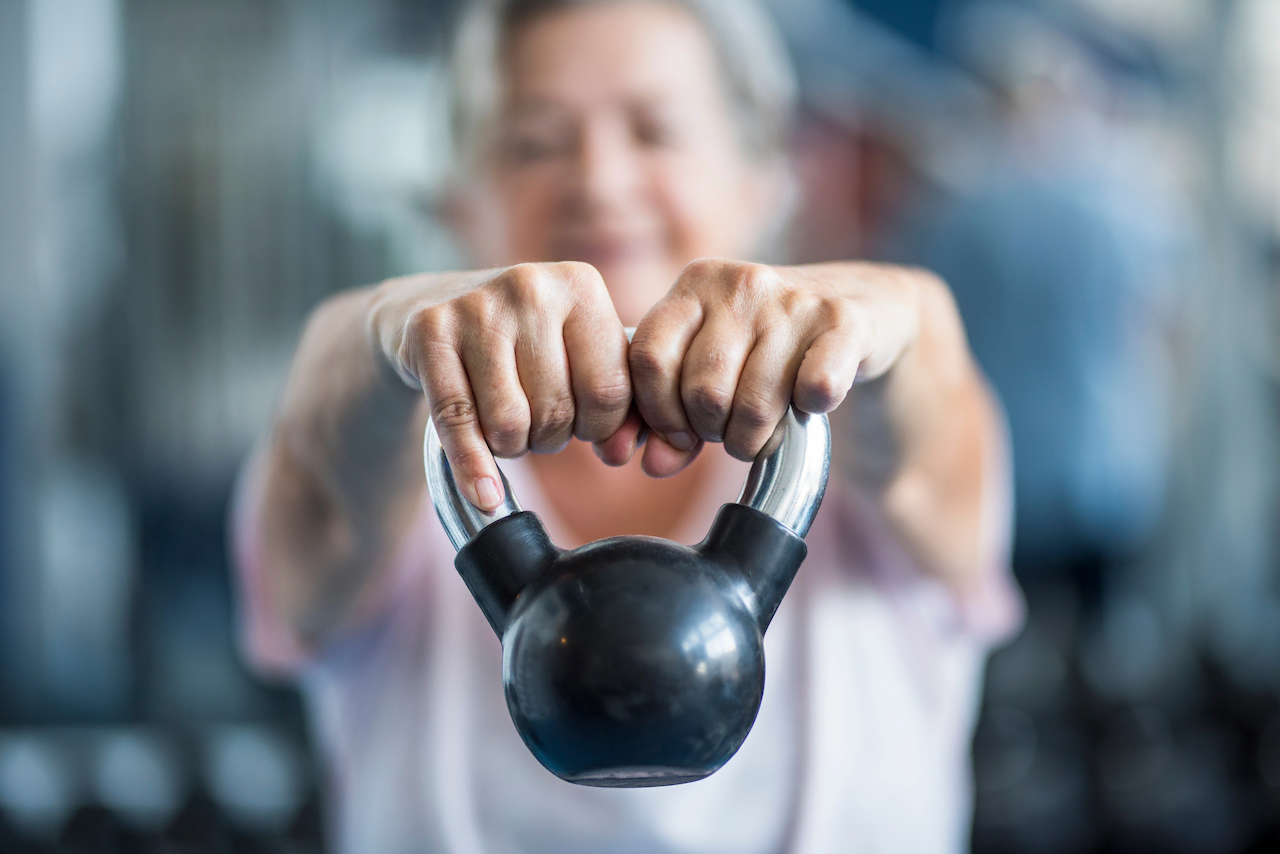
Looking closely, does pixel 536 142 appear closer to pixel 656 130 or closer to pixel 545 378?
pixel 656 130

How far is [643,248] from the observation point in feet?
2.08

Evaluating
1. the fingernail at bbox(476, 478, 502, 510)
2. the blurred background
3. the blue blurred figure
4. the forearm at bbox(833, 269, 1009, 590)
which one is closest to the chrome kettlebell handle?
the fingernail at bbox(476, 478, 502, 510)

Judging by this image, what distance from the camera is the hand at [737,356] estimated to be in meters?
0.26

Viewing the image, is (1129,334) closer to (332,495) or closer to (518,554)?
(332,495)

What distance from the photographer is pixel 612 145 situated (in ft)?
2.02

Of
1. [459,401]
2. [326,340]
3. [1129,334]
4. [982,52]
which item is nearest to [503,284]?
[459,401]

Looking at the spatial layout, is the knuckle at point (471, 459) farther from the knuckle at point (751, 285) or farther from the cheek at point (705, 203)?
the cheek at point (705, 203)

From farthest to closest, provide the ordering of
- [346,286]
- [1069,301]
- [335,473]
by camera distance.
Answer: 1. [346,286]
2. [1069,301]
3. [335,473]

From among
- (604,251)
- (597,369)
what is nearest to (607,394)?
(597,369)

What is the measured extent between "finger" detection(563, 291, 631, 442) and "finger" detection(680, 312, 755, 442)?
2 cm

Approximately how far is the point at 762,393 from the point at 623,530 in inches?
15.0

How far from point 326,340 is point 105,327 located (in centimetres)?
146

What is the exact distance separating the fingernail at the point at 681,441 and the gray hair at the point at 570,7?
0.44 metres

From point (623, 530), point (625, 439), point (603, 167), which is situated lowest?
point (623, 530)
